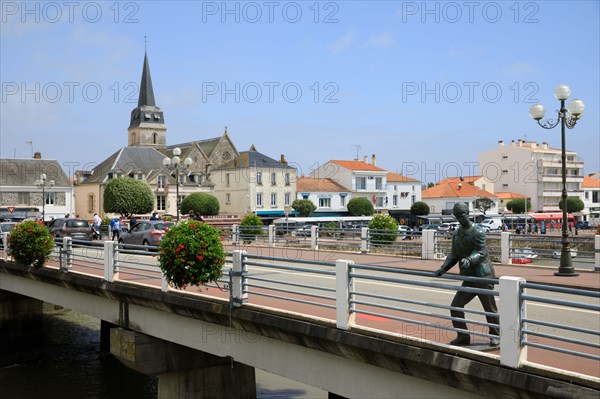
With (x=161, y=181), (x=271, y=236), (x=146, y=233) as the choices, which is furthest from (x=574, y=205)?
(x=146, y=233)

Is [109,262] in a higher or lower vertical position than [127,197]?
lower

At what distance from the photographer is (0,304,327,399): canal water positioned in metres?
17.9

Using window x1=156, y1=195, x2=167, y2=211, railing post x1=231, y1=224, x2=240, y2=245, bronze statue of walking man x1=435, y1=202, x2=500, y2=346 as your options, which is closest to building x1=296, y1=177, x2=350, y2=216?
window x1=156, y1=195, x2=167, y2=211

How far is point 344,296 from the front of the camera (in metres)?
8.60

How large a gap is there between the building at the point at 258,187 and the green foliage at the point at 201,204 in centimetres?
602

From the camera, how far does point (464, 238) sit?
7.62m

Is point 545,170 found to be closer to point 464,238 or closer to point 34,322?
point 34,322

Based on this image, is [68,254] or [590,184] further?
[590,184]

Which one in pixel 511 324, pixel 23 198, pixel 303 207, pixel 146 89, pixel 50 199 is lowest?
pixel 511 324

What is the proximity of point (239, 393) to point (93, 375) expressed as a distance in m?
8.58

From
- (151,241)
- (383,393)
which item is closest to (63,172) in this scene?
(151,241)

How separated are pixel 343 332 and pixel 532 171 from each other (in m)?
92.6

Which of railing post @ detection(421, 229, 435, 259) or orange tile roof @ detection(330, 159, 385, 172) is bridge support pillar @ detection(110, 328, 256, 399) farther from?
orange tile roof @ detection(330, 159, 385, 172)

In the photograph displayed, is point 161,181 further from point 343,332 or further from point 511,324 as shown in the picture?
point 511,324
